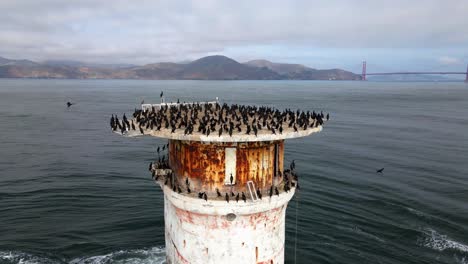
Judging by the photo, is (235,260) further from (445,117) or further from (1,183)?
(445,117)

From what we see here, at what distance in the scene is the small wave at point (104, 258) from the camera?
27.9m

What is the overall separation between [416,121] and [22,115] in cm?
11067

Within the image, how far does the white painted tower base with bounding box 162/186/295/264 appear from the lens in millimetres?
13852

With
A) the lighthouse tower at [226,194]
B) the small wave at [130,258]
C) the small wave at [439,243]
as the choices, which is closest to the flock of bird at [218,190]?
the lighthouse tower at [226,194]

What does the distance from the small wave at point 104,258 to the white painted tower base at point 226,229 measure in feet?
48.4

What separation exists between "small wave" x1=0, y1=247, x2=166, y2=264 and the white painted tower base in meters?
14.8

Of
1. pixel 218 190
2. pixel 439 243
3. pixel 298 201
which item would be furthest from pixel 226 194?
pixel 298 201

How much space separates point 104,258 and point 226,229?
61.0ft

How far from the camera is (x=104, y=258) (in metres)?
28.6

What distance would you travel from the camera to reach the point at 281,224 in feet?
51.1

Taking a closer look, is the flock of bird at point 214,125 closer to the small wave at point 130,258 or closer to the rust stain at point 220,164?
the rust stain at point 220,164

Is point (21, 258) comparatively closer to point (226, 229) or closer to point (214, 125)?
point (226, 229)

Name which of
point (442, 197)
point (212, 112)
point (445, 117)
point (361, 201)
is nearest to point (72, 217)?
point (212, 112)

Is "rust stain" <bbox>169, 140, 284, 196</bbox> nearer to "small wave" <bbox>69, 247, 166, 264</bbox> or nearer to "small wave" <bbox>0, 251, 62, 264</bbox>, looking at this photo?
"small wave" <bbox>69, 247, 166, 264</bbox>
